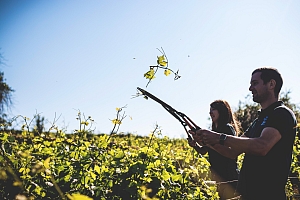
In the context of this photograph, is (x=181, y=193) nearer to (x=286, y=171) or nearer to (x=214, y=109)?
(x=286, y=171)

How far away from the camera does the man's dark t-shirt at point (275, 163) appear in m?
2.39

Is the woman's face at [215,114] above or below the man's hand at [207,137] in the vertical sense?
above

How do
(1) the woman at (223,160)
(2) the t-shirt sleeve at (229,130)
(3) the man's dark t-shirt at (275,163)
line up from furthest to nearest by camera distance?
(2) the t-shirt sleeve at (229,130) < (1) the woman at (223,160) < (3) the man's dark t-shirt at (275,163)

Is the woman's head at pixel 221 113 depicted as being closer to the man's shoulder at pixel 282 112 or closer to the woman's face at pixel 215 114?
the woman's face at pixel 215 114

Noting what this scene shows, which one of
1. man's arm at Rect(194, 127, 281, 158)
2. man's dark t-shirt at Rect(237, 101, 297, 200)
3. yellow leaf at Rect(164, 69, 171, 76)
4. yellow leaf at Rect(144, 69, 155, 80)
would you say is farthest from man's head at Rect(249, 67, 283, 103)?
yellow leaf at Rect(144, 69, 155, 80)

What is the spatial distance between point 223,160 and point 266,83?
53.2 inches

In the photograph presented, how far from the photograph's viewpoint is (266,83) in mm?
2695

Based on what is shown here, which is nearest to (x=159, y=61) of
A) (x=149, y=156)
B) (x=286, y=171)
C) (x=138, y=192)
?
(x=149, y=156)

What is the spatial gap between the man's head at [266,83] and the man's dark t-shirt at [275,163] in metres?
0.20

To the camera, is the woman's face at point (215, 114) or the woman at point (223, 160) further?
the woman's face at point (215, 114)

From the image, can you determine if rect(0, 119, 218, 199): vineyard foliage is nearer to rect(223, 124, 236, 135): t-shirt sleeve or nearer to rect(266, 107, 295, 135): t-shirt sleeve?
rect(266, 107, 295, 135): t-shirt sleeve

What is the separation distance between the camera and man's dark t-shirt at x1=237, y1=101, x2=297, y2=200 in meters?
2.39

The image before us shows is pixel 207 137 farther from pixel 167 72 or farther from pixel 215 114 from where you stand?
pixel 215 114

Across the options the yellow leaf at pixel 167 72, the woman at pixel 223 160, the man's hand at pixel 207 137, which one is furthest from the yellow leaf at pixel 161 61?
the woman at pixel 223 160
